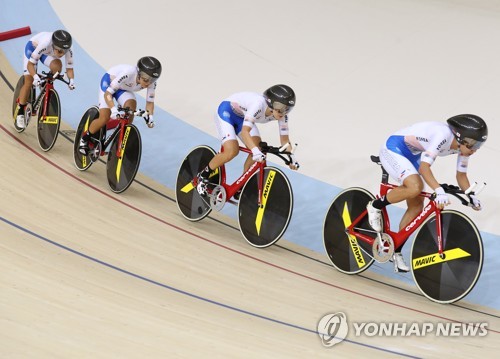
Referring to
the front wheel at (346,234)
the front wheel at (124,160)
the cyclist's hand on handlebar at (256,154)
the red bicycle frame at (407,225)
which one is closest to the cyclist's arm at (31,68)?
the front wheel at (124,160)

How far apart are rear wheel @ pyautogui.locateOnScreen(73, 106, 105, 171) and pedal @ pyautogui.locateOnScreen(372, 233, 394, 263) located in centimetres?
236

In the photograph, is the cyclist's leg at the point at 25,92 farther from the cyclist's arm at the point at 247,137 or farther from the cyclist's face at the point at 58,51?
the cyclist's arm at the point at 247,137

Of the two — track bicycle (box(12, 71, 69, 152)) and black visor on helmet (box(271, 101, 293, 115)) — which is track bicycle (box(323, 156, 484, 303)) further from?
track bicycle (box(12, 71, 69, 152))

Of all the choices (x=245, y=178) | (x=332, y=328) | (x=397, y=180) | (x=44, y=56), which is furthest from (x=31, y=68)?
(x=332, y=328)

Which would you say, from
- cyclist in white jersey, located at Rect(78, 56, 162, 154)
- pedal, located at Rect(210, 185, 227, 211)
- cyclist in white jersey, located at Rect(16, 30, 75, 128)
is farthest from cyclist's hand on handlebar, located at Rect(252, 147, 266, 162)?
cyclist in white jersey, located at Rect(16, 30, 75, 128)

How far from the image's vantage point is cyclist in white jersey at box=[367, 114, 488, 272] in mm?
4301

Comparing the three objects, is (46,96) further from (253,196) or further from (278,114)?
A: (278,114)

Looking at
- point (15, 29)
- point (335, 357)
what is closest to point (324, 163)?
point (335, 357)

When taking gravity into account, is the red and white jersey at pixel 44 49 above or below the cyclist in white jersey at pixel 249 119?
below

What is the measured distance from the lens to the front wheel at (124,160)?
5.71m

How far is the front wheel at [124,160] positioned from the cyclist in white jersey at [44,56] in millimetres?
913

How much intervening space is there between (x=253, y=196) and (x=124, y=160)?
44.2 inches

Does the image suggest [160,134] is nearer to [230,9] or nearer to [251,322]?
[230,9]

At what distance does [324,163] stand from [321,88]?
1.32 m
